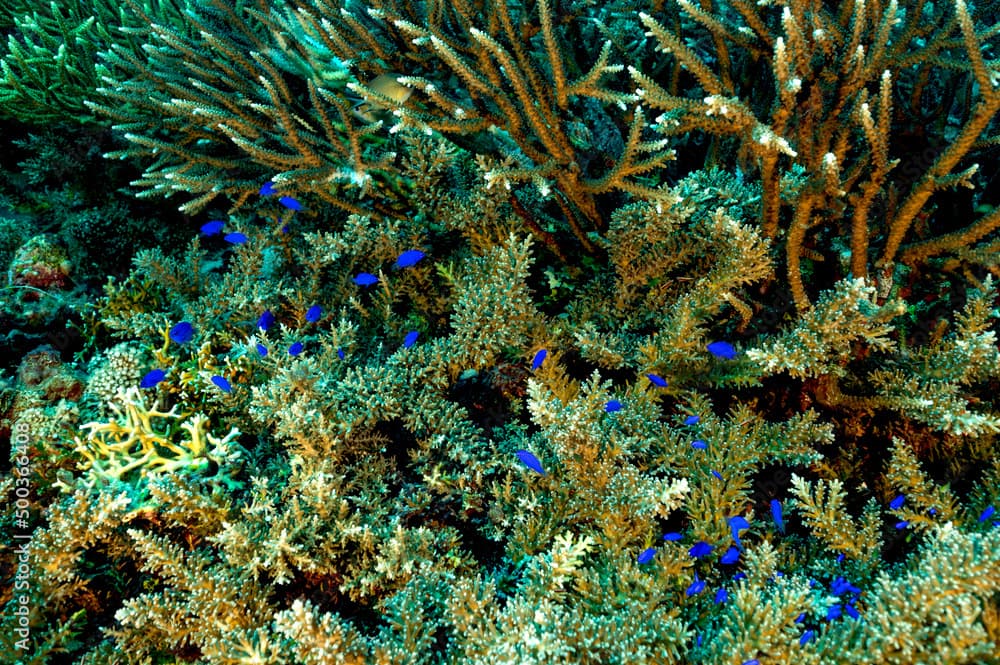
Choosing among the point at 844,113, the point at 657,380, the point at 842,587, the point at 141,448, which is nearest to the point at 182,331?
the point at 141,448

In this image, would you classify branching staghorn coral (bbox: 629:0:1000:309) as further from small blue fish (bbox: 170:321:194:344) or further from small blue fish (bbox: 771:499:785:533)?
small blue fish (bbox: 170:321:194:344)

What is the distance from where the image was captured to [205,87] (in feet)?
11.5

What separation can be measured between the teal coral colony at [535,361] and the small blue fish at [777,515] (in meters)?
0.02

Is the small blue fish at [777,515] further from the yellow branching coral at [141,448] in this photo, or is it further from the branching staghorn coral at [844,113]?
the yellow branching coral at [141,448]

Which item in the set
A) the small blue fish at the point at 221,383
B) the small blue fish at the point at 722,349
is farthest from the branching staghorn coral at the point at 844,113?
the small blue fish at the point at 221,383

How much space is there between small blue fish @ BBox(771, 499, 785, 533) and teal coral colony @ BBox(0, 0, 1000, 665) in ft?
0.06

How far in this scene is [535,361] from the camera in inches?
109

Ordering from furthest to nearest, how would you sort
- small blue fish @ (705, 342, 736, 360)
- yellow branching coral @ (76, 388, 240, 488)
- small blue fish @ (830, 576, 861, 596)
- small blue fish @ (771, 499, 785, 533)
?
yellow branching coral @ (76, 388, 240, 488) < small blue fish @ (705, 342, 736, 360) < small blue fish @ (771, 499, 785, 533) < small blue fish @ (830, 576, 861, 596)

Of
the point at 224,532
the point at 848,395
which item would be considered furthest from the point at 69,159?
the point at 848,395

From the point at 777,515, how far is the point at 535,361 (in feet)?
4.22

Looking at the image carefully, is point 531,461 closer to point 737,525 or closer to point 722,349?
point 737,525

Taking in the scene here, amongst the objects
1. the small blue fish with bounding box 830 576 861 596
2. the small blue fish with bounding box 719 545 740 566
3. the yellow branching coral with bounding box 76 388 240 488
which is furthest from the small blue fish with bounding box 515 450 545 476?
the yellow branching coral with bounding box 76 388 240 488

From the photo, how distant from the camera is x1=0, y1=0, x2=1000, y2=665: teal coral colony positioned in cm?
229

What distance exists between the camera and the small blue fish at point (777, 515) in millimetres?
2490
